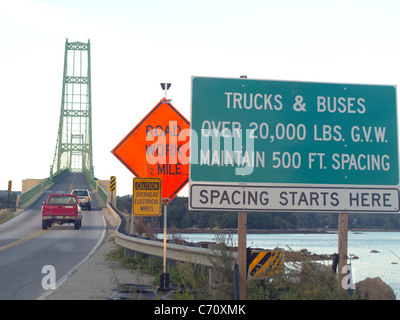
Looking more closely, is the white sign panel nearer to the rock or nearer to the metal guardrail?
the metal guardrail

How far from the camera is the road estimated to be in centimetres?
1044

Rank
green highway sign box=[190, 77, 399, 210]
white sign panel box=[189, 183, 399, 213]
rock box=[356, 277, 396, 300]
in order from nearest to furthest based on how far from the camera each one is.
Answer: white sign panel box=[189, 183, 399, 213] → green highway sign box=[190, 77, 399, 210] → rock box=[356, 277, 396, 300]

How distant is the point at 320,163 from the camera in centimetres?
662

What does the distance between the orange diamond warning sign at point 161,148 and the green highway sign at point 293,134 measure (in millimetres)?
4033

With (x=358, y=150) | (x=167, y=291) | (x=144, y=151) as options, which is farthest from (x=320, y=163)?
(x=144, y=151)

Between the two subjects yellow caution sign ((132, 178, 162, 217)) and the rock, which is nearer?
yellow caution sign ((132, 178, 162, 217))

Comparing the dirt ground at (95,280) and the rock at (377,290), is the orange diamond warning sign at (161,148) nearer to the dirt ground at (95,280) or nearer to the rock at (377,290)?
the dirt ground at (95,280)

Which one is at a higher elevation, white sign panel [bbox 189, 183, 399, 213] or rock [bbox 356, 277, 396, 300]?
white sign panel [bbox 189, 183, 399, 213]

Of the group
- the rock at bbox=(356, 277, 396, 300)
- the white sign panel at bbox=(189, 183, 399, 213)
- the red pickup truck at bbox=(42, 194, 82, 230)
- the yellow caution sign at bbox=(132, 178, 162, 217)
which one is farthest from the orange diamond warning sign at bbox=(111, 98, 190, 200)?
the red pickup truck at bbox=(42, 194, 82, 230)

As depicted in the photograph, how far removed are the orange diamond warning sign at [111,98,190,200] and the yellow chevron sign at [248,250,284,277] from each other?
11.3 feet

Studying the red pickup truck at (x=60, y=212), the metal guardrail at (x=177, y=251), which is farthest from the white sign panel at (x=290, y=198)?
the red pickup truck at (x=60, y=212)

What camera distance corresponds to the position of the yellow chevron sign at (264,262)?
7406 mm

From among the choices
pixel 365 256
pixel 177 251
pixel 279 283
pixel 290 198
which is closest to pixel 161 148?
pixel 177 251
